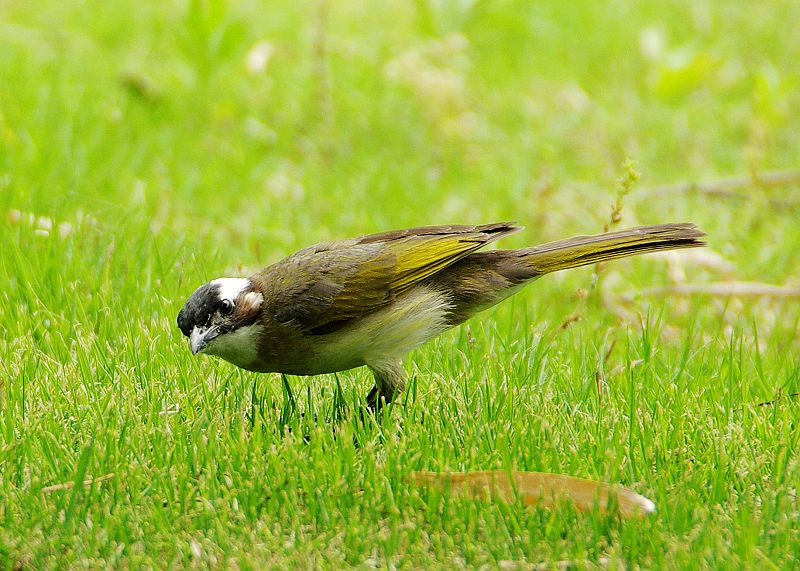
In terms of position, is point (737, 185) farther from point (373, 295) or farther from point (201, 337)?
point (201, 337)

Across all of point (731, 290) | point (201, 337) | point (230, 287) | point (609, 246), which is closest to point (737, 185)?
point (731, 290)

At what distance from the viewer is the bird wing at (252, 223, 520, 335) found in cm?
483

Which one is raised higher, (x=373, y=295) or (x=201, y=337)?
(x=373, y=295)

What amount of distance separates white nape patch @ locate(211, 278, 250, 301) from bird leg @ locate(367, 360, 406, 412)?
67 cm

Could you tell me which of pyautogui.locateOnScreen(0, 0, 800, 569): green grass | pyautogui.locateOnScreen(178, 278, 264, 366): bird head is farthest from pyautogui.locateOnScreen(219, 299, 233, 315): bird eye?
pyautogui.locateOnScreen(0, 0, 800, 569): green grass

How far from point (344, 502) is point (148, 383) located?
1.19m

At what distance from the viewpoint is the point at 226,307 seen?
186 inches

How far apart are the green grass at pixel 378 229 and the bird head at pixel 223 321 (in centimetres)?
21

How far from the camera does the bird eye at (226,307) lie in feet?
15.5

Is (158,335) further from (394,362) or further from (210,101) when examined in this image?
(210,101)

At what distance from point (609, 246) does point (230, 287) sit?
1763mm

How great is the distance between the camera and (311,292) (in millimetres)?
4867

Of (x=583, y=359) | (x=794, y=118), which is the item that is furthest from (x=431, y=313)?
(x=794, y=118)

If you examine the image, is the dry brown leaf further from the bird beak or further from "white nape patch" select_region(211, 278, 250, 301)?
"white nape patch" select_region(211, 278, 250, 301)
